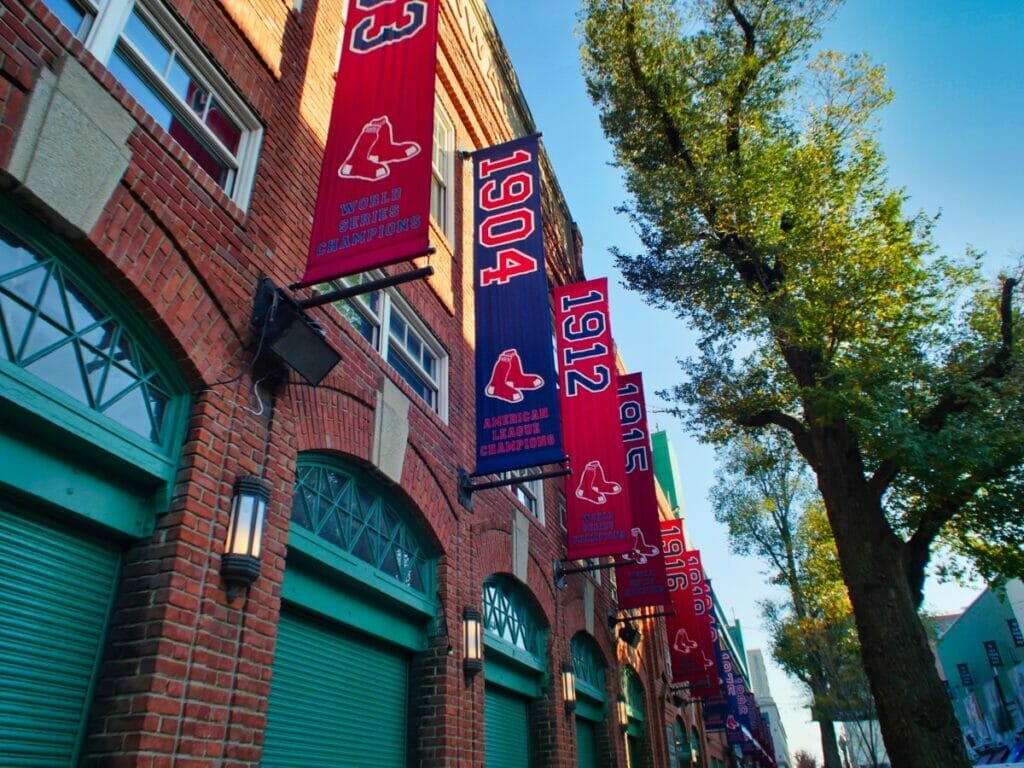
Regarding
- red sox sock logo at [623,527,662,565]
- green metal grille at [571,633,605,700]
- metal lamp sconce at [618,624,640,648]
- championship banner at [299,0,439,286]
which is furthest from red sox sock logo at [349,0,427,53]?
metal lamp sconce at [618,624,640,648]

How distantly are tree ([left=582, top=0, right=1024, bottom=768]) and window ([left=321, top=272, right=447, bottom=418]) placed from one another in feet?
19.8

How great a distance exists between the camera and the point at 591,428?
34.5ft

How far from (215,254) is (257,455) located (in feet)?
4.60

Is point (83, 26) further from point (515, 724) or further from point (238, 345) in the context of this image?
point (515, 724)

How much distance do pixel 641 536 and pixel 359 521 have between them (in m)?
8.21

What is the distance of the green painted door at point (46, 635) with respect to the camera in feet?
10.2

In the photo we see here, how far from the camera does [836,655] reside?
93.3 ft

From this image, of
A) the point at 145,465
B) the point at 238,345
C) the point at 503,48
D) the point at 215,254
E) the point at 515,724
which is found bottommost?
the point at 515,724

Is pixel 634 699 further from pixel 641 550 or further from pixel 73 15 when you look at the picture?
pixel 73 15

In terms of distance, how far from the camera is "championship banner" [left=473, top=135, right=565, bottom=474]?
7.72 m

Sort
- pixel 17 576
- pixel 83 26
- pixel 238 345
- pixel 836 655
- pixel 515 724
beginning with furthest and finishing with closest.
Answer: pixel 836 655 → pixel 515 724 → pixel 238 345 → pixel 83 26 → pixel 17 576

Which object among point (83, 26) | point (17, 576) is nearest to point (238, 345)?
point (17, 576)

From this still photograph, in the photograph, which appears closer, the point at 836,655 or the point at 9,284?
the point at 9,284

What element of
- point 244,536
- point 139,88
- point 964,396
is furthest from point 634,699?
point 139,88
